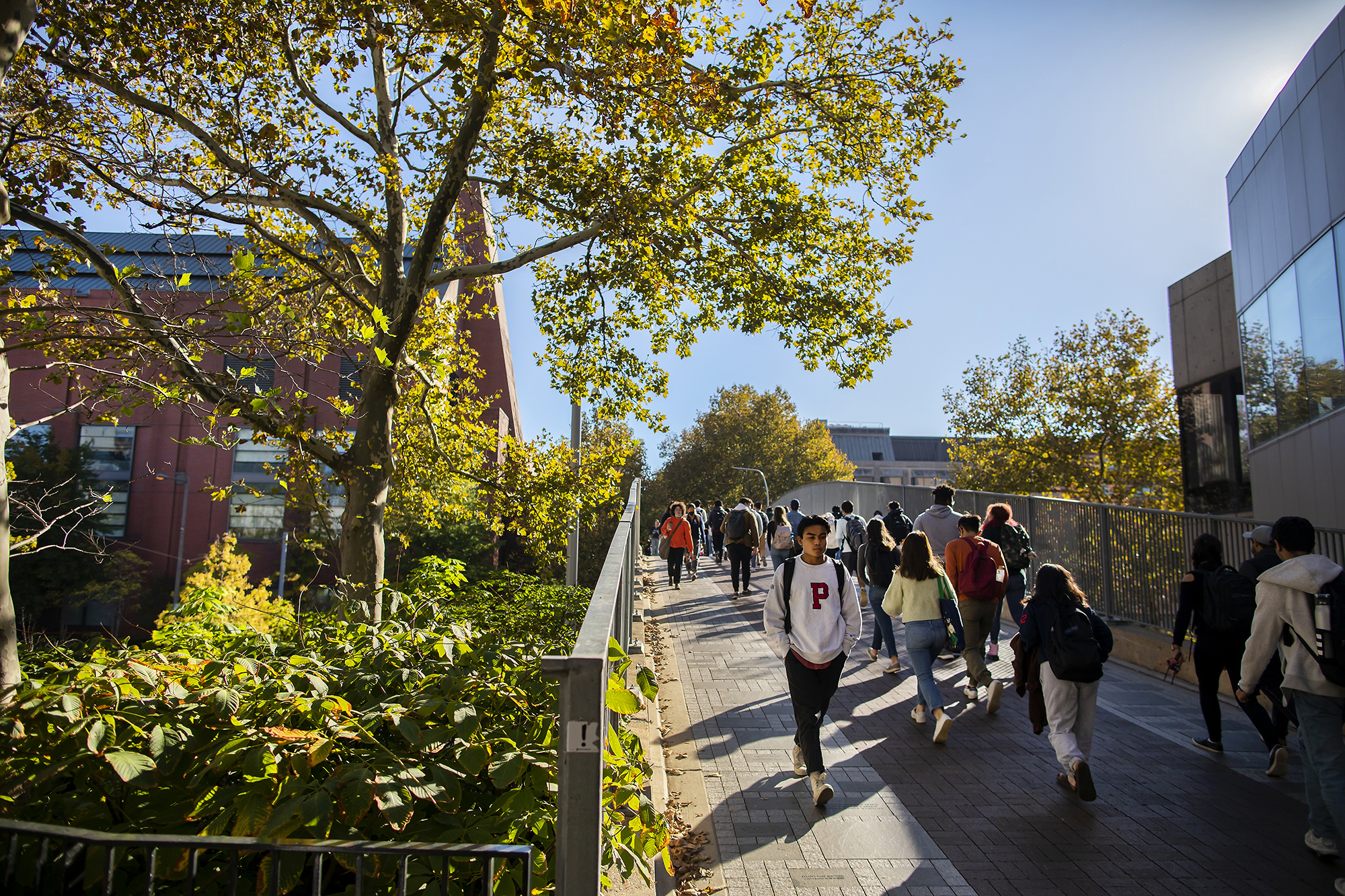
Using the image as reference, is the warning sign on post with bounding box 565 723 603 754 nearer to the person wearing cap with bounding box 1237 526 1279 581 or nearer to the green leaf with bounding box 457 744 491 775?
the green leaf with bounding box 457 744 491 775

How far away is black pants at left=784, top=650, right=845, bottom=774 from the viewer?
17.1 ft

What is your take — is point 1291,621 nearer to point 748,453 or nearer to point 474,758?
point 474,758

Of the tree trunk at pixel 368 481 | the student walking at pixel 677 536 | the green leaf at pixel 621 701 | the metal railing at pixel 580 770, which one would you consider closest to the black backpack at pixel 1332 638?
the green leaf at pixel 621 701

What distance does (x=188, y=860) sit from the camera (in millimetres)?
2068

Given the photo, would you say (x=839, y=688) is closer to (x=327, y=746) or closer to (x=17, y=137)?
(x=327, y=746)

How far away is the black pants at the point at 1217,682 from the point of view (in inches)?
232

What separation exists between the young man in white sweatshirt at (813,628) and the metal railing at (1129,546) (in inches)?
198

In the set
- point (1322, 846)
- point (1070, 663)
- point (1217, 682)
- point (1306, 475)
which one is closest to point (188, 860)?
point (1070, 663)

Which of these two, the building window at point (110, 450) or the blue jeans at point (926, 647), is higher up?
the building window at point (110, 450)

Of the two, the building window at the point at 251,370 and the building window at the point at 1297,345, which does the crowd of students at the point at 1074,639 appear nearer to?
the building window at the point at 251,370

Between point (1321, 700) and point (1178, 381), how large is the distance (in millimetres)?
→ 19459

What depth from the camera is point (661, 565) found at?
977 inches

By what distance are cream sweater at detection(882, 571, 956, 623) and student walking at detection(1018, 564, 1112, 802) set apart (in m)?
1.22

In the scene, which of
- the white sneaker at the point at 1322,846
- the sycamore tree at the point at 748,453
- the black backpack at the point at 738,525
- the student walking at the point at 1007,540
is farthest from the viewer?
the sycamore tree at the point at 748,453
